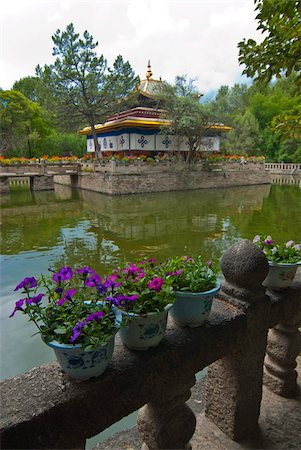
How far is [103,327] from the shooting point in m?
1.16

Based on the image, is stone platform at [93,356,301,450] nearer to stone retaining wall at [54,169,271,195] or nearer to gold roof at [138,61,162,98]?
stone retaining wall at [54,169,271,195]

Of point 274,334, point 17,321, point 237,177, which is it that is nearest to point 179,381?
point 274,334

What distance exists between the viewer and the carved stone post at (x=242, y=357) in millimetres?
1603

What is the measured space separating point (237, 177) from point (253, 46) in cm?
2180

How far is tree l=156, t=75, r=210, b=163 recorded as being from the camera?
1941 cm

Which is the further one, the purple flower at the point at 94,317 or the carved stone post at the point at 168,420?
the carved stone post at the point at 168,420

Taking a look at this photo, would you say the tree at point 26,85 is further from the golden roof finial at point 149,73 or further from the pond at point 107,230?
the pond at point 107,230

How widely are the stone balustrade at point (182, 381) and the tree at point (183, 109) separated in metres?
18.6

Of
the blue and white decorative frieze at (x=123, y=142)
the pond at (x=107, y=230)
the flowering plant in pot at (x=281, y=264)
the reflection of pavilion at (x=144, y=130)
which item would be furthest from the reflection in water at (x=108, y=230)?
the blue and white decorative frieze at (x=123, y=142)

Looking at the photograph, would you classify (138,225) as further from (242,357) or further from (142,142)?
(142,142)

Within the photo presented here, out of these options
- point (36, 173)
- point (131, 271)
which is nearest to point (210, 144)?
point (36, 173)

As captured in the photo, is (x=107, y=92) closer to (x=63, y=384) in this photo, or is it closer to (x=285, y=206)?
(x=285, y=206)

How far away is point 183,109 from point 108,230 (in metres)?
11.9

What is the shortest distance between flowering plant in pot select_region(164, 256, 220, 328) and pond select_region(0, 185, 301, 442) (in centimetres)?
303
